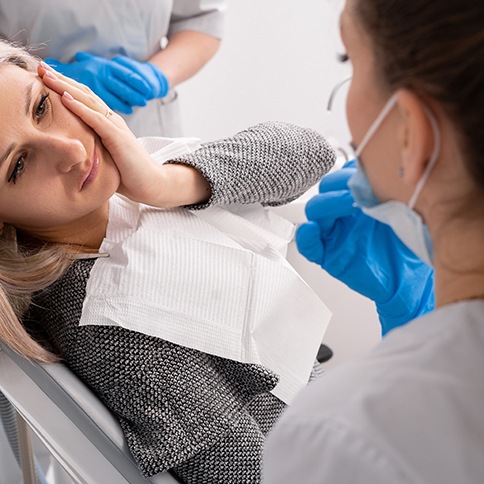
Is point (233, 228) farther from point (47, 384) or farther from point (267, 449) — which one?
point (267, 449)

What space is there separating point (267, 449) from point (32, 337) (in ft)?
1.83

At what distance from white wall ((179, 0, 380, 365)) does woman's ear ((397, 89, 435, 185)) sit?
1.94m

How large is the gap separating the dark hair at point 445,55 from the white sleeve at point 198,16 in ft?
3.91

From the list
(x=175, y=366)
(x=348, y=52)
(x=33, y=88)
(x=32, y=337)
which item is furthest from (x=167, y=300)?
(x=348, y=52)

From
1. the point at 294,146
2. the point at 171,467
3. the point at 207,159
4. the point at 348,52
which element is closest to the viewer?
the point at 348,52

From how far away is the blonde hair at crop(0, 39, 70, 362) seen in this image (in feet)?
3.50

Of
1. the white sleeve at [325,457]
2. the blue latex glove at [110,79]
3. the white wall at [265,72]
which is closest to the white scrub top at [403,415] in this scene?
the white sleeve at [325,457]

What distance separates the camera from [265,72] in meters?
2.79

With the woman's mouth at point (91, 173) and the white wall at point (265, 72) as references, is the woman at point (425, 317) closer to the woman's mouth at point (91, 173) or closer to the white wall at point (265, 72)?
the woman's mouth at point (91, 173)

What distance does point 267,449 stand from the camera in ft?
2.34

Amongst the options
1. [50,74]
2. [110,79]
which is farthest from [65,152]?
[110,79]

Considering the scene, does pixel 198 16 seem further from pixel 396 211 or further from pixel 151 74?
pixel 396 211

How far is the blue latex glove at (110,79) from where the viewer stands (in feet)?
5.07

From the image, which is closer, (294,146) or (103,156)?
(103,156)
